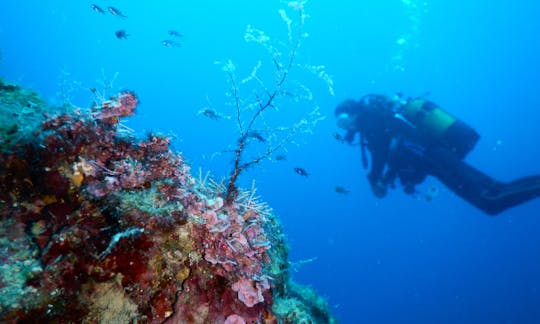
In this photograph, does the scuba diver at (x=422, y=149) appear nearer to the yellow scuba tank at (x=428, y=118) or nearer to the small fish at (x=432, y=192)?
the yellow scuba tank at (x=428, y=118)

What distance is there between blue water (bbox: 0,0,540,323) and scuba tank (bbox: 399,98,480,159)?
4391 centimetres

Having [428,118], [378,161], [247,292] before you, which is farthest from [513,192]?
[247,292]

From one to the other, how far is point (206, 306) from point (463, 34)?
523 ft

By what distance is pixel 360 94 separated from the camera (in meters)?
135

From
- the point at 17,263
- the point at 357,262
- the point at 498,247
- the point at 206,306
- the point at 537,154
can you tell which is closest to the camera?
the point at 17,263

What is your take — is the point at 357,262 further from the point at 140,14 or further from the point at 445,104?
the point at 140,14


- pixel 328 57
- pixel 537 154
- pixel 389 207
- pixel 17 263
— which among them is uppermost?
pixel 328 57

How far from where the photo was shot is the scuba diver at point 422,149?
371 inches

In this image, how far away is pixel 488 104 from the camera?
128000 mm

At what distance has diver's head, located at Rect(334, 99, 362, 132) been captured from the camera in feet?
35.3

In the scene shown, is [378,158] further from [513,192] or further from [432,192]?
[513,192]

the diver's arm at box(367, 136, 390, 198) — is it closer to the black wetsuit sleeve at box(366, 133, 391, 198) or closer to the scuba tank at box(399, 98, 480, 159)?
the black wetsuit sleeve at box(366, 133, 391, 198)

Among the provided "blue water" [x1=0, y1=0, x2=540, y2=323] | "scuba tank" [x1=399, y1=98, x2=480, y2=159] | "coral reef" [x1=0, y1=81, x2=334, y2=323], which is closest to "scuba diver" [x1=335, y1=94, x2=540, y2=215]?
"scuba tank" [x1=399, y1=98, x2=480, y2=159]

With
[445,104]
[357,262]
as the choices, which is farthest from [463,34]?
[357,262]
